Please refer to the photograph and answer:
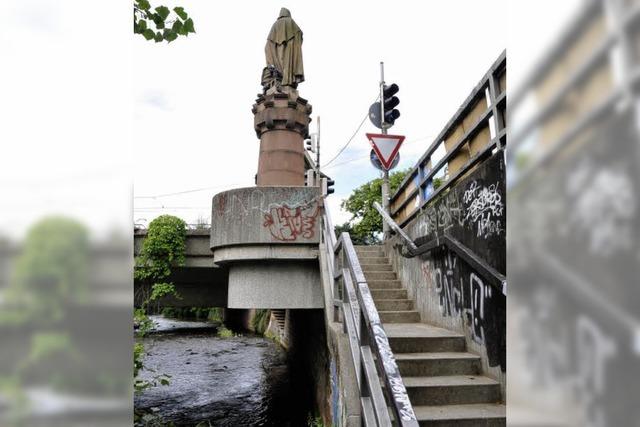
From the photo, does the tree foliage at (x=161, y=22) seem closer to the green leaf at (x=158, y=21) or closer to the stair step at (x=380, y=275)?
the green leaf at (x=158, y=21)

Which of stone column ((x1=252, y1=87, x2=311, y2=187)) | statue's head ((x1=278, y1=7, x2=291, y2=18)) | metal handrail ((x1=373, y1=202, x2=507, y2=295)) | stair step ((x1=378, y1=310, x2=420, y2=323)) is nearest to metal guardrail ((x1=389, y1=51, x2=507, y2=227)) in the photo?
metal handrail ((x1=373, y1=202, x2=507, y2=295))

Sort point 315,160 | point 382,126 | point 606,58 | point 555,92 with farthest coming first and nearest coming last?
point 315,160
point 382,126
point 555,92
point 606,58

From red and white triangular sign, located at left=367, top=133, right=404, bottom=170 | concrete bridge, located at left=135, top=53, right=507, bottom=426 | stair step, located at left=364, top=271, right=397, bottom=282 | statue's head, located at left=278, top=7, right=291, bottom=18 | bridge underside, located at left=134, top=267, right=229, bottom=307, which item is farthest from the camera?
statue's head, located at left=278, top=7, right=291, bottom=18

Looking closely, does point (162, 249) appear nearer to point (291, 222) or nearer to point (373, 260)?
point (291, 222)

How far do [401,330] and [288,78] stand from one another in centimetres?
1011

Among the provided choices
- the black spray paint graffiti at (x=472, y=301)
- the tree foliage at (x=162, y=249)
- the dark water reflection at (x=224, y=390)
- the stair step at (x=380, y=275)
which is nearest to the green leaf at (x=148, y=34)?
the black spray paint graffiti at (x=472, y=301)

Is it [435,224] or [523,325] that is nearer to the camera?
[523,325]

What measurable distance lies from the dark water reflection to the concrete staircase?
577 centimetres

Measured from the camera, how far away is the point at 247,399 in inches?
457

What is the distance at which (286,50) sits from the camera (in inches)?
552

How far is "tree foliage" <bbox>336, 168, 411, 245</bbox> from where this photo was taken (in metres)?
26.4

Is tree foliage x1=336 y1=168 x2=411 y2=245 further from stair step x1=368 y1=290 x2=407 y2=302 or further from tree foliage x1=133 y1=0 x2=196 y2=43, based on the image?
tree foliage x1=133 y1=0 x2=196 y2=43

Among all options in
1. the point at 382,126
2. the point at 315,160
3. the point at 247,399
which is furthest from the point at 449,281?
the point at 315,160

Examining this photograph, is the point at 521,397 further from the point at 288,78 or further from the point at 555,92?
the point at 288,78
